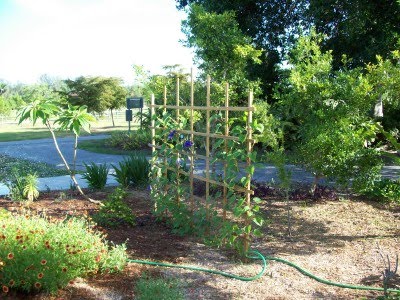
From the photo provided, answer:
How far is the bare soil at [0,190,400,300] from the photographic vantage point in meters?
3.61

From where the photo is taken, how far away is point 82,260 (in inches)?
137

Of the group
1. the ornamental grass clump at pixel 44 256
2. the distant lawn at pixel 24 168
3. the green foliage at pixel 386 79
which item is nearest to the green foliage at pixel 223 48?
the green foliage at pixel 386 79

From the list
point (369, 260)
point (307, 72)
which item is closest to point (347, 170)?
point (307, 72)

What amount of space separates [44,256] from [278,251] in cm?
251

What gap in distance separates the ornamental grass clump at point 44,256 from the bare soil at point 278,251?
0.12m

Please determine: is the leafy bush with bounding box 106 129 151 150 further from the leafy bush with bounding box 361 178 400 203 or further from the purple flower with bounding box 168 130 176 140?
the purple flower with bounding box 168 130 176 140

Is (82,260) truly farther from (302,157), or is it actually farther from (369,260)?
(302,157)

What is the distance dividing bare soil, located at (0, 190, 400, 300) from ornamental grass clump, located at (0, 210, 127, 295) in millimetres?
118

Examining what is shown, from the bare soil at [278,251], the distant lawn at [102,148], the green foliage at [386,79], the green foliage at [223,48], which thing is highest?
the green foliage at [223,48]

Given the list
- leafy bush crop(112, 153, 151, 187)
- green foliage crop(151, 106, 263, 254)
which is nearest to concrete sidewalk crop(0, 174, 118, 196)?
leafy bush crop(112, 153, 151, 187)

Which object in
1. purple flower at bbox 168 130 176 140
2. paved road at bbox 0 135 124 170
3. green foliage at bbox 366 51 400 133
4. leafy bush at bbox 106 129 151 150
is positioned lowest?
paved road at bbox 0 135 124 170

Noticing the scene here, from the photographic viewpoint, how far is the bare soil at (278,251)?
361 centimetres

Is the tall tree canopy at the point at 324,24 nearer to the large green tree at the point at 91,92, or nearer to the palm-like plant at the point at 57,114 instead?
the palm-like plant at the point at 57,114

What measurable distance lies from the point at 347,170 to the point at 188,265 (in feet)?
10.5
